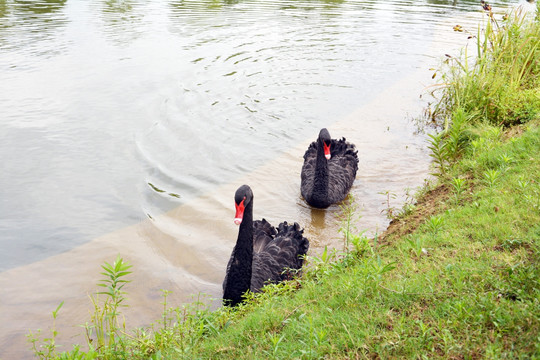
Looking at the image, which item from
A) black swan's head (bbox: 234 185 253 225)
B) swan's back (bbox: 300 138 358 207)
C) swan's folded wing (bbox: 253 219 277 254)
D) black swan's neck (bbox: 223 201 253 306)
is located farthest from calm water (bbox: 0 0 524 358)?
black swan's head (bbox: 234 185 253 225)

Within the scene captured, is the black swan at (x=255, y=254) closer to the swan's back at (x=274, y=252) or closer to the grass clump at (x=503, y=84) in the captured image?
the swan's back at (x=274, y=252)

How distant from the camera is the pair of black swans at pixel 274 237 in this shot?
447 cm

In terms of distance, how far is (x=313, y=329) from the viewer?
300 centimetres

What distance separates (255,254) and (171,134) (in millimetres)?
4647

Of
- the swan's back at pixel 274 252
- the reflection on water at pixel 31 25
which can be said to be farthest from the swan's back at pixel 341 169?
→ the reflection on water at pixel 31 25

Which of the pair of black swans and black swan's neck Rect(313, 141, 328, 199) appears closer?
the pair of black swans

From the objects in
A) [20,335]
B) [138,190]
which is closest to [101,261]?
[20,335]

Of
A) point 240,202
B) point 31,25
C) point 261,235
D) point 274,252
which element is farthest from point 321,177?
point 31,25

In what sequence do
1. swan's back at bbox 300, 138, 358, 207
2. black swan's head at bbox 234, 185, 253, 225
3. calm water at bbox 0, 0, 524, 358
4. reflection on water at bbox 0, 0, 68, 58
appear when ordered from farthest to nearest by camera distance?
reflection on water at bbox 0, 0, 68, 58 → swan's back at bbox 300, 138, 358, 207 → calm water at bbox 0, 0, 524, 358 → black swan's head at bbox 234, 185, 253, 225

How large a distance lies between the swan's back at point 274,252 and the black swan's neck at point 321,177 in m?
1.18

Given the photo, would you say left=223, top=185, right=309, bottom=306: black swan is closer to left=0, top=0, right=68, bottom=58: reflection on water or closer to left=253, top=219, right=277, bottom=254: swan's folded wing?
left=253, top=219, right=277, bottom=254: swan's folded wing

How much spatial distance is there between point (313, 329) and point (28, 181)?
601 centimetres

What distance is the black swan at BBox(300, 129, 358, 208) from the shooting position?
6.56m

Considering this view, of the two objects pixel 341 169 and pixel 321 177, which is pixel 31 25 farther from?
pixel 321 177
